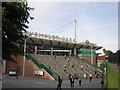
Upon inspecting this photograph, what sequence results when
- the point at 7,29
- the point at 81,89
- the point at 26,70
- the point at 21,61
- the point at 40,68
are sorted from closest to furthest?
the point at 7,29 < the point at 81,89 < the point at 40,68 < the point at 26,70 < the point at 21,61

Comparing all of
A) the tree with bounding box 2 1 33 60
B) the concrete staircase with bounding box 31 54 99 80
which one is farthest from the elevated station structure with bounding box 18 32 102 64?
the tree with bounding box 2 1 33 60

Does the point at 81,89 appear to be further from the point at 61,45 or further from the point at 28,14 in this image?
the point at 61,45

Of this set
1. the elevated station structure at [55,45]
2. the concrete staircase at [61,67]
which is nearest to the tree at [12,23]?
the concrete staircase at [61,67]

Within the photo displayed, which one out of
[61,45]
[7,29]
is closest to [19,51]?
[7,29]

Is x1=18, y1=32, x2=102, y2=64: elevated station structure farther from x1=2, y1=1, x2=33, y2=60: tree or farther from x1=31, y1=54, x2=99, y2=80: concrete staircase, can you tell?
x1=2, y1=1, x2=33, y2=60: tree

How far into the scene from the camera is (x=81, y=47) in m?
65.6

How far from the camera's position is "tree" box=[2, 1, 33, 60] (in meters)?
12.3

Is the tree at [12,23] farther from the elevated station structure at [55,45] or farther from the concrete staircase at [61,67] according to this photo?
the elevated station structure at [55,45]

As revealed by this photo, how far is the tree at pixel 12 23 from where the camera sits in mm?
12315

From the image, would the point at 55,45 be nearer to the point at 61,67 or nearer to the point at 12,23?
the point at 61,67

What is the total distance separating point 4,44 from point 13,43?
4.06 ft

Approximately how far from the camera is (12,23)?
13.0m

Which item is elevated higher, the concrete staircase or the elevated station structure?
the elevated station structure

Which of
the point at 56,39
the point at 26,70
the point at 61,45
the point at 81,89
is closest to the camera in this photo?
the point at 81,89
